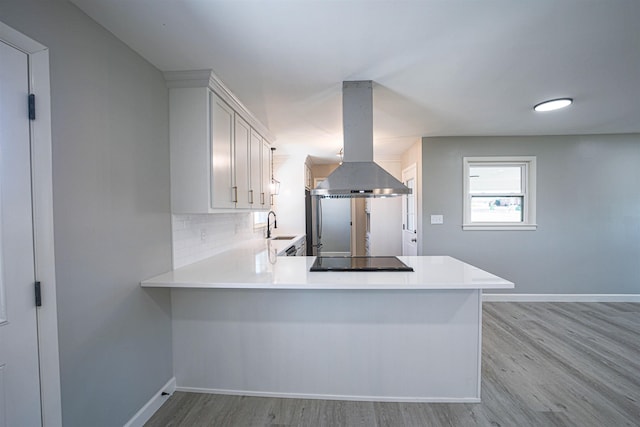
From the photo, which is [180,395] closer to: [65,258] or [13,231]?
[65,258]

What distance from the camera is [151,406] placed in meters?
1.75

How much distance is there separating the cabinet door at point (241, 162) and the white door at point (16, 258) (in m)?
1.33

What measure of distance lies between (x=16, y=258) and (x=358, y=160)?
202 cm

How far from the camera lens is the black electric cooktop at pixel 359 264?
74.0 inches

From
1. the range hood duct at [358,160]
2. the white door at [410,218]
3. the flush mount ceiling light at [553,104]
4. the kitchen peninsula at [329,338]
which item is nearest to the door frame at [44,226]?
the kitchen peninsula at [329,338]

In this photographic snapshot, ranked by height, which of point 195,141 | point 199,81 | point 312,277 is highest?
point 199,81

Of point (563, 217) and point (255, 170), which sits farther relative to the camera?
point (563, 217)

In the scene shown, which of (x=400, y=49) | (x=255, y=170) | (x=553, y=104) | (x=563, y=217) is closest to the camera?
(x=400, y=49)

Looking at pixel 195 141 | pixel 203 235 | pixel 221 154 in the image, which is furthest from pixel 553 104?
pixel 203 235

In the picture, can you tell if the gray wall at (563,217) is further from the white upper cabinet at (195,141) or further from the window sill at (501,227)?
the white upper cabinet at (195,141)

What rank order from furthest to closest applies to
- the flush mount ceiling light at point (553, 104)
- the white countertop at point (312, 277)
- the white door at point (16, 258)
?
the flush mount ceiling light at point (553, 104) → the white countertop at point (312, 277) → the white door at point (16, 258)

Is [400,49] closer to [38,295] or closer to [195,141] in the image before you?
[195,141]

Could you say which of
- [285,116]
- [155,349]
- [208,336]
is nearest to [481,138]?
[285,116]

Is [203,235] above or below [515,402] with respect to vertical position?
above
